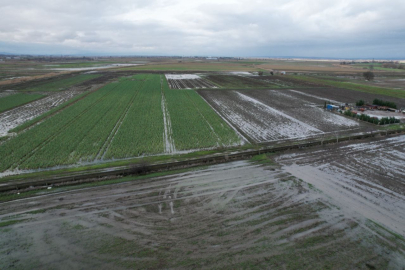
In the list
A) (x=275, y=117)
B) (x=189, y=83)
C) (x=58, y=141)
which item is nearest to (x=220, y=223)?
(x=58, y=141)

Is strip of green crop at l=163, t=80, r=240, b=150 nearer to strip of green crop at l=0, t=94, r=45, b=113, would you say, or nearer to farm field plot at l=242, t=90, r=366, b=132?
farm field plot at l=242, t=90, r=366, b=132

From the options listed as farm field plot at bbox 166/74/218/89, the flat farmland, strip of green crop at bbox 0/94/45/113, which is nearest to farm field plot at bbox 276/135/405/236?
the flat farmland

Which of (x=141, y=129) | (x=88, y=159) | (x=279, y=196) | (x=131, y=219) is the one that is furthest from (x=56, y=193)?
(x=279, y=196)

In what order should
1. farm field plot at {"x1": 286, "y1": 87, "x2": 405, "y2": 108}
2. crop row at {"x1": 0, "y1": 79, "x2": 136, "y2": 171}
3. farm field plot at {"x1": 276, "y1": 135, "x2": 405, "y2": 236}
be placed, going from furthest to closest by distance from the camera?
farm field plot at {"x1": 286, "y1": 87, "x2": 405, "y2": 108}, crop row at {"x1": 0, "y1": 79, "x2": 136, "y2": 171}, farm field plot at {"x1": 276, "y1": 135, "x2": 405, "y2": 236}

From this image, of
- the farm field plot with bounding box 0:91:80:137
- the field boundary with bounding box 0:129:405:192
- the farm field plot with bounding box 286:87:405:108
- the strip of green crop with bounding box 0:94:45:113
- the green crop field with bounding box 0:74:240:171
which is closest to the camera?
the field boundary with bounding box 0:129:405:192

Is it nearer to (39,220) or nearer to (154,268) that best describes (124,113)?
(39,220)

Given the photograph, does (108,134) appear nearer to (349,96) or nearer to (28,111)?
(28,111)

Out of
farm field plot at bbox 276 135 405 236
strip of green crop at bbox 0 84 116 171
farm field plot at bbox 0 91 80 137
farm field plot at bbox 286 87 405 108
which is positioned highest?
farm field plot at bbox 286 87 405 108
